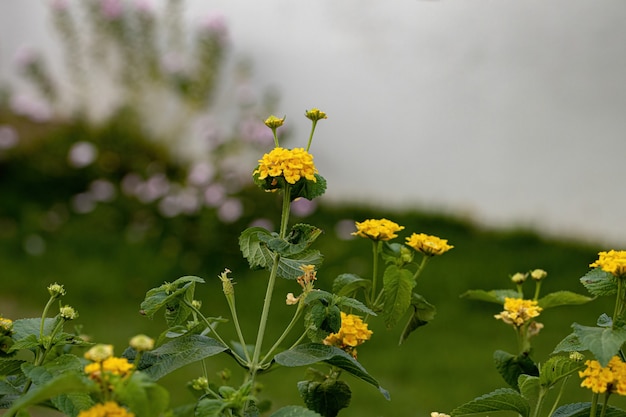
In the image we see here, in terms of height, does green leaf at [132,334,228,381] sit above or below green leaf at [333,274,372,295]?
below

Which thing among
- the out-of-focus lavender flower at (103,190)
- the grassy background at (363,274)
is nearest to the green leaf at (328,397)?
the grassy background at (363,274)

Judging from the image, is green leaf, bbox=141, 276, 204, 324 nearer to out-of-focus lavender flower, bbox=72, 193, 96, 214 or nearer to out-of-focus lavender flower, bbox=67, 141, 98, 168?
out-of-focus lavender flower, bbox=72, 193, 96, 214

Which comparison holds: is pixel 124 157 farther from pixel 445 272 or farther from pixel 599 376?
pixel 599 376

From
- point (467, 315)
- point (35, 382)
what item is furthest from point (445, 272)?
point (35, 382)

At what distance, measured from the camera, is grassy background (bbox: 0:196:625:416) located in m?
2.27

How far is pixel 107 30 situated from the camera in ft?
12.4

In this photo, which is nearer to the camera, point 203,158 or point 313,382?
point 313,382

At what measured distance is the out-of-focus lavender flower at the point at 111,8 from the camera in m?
3.70

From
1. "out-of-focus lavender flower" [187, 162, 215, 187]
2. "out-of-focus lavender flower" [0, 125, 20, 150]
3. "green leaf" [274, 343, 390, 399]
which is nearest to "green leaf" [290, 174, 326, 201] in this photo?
"green leaf" [274, 343, 390, 399]

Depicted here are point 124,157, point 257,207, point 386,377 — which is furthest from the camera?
point 124,157

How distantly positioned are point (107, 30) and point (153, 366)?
3.33m

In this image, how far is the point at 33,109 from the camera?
3.70 metres

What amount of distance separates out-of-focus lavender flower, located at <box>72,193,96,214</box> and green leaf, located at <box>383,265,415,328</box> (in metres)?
2.65

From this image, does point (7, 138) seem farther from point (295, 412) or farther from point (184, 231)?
point (295, 412)
